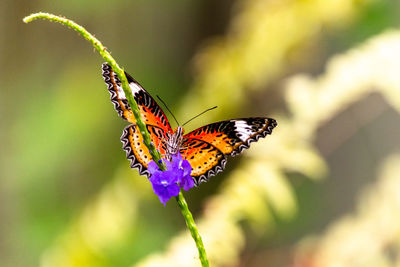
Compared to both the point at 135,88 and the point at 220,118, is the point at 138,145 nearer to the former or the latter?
the point at 135,88

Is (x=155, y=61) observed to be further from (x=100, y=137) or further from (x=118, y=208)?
(x=118, y=208)

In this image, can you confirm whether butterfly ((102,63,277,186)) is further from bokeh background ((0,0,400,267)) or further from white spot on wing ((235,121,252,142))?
bokeh background ((0,0,400,267))

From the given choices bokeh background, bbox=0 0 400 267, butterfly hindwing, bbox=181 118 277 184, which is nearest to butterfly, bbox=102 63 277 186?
butterfly hindwing, bbox=181 118 277 184

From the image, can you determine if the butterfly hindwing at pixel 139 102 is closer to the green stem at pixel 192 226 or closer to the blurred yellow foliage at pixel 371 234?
the green stem at pixel 192 226

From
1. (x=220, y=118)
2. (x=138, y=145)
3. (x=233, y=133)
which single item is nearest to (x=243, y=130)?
(x=233, y=133)

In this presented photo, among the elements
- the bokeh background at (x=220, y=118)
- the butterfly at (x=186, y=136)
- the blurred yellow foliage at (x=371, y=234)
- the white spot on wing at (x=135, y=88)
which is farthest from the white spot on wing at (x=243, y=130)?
the blurred yellow foliage at (x=371, y=234)

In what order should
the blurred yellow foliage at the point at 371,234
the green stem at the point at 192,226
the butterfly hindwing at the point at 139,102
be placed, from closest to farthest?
the green stem at the point at 192,226 → the butterfly hindwing at the point at 139,102 → the blurred yellow foliage at the point at 371,234

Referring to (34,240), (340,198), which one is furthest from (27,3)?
(340,198)
